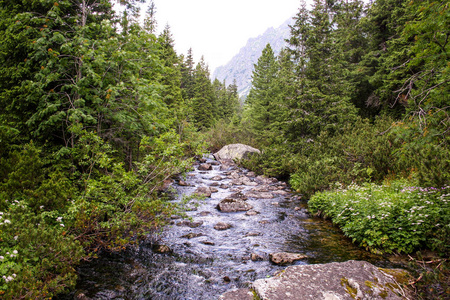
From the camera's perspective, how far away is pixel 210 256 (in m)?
6.23

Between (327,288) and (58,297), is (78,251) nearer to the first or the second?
(58,297)

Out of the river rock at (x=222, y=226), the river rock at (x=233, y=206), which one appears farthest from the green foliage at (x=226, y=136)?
the river rock at (x=222, y=226)

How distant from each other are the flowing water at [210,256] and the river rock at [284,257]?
16 centimetres

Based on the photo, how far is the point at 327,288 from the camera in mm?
3576

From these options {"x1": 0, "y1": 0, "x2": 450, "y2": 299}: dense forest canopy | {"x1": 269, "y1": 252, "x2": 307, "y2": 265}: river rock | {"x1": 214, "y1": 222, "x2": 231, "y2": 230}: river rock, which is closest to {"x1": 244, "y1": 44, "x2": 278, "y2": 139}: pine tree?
{"x1": 0, "y1": 0, "x2": 450, "y2": 299}: dense forest canopy

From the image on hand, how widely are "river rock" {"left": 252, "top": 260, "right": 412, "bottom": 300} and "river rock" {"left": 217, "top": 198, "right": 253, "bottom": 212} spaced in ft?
20.0

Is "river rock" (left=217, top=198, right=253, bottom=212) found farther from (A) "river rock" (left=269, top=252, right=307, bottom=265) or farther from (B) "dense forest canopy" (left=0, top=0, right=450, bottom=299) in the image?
(A) "river rock" (left=269, top=252, right=307, bottom=265)

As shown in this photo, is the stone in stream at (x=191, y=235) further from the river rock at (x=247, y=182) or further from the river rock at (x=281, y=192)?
the river rock at (x=247, y=182)

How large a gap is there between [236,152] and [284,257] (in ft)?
58.9

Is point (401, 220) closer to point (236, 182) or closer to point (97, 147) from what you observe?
point (97, 147)

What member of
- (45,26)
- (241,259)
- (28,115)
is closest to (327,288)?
(241,259)

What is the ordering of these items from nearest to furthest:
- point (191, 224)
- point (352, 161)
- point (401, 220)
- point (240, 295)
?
1. point (240, 295)
2. point (401, 220)
3. point (191, 224)
4. point (352, 161)

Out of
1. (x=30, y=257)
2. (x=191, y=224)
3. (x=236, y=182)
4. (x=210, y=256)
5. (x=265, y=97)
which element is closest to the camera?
(x=30, y=257)

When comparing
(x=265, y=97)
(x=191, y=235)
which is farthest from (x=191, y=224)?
(x=265, y=97)
